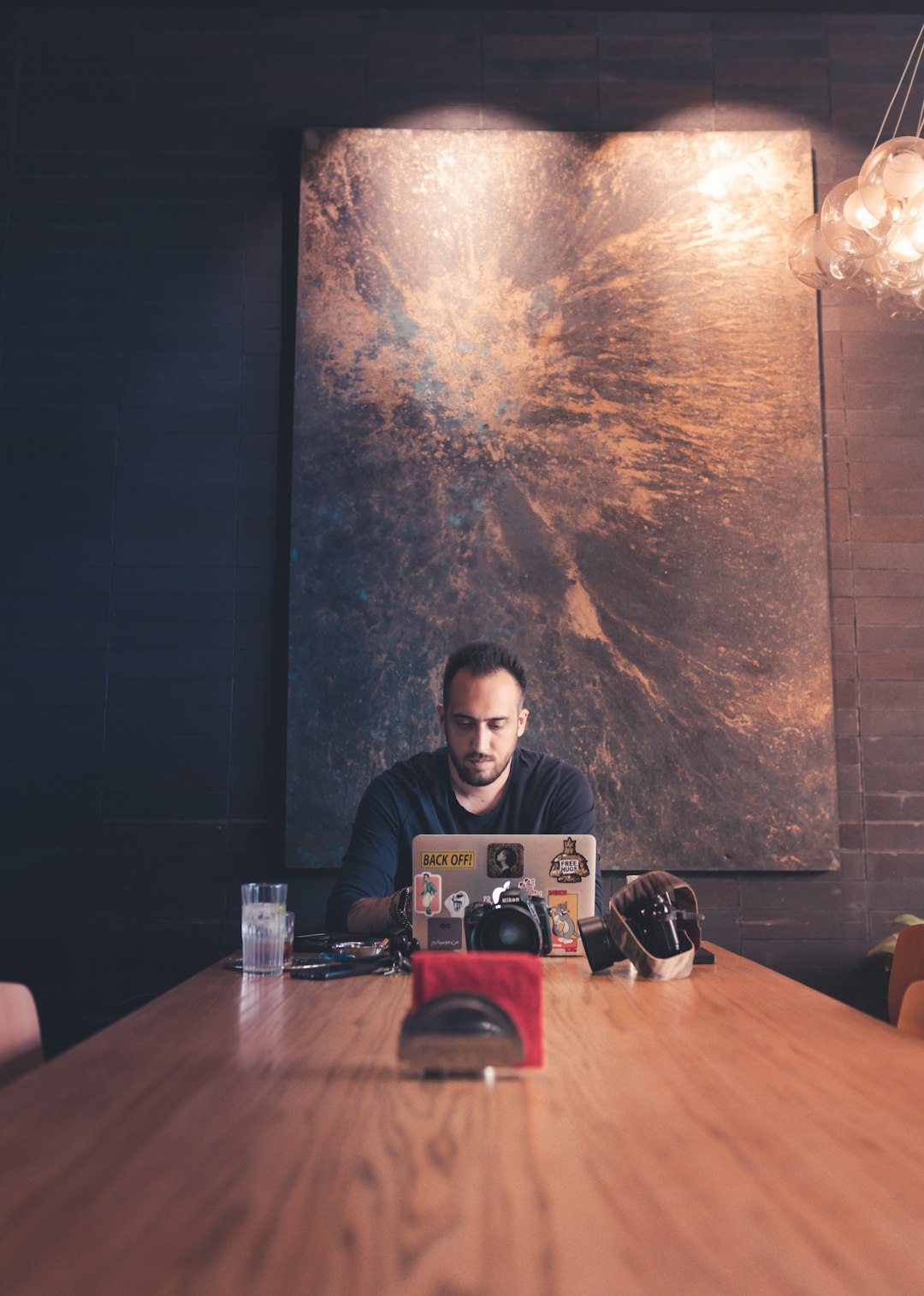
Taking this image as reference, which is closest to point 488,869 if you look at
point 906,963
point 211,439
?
point 906,963

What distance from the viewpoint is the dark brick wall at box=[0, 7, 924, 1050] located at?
10.9 feet

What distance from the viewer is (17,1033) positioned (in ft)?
4.22

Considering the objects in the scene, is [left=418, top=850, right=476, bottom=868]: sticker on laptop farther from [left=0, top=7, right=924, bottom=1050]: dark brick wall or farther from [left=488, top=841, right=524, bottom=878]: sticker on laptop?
[left=0, top=7, right=924, bottom=1050]: dark brick wall

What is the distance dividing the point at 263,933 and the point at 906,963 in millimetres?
1161

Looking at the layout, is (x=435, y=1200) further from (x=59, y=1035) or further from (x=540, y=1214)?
(x=59, y=1035)

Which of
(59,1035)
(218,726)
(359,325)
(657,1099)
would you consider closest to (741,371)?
(359,325)

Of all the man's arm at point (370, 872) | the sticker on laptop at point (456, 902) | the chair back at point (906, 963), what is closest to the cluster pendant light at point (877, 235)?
the chair back at point (906, 963)

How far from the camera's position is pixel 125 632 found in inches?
134

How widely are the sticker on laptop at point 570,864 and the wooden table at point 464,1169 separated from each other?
2.06 feet

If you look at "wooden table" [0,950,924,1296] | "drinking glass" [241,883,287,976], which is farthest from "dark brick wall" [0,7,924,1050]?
"wooden table" [0,950,924,1296]

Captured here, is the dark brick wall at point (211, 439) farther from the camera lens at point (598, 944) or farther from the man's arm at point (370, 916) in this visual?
the camera lens at point (598, 944)

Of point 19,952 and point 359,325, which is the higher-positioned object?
point 359,325

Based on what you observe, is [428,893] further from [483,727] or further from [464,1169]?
[464,1169]

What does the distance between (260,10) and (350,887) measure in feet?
10.6
